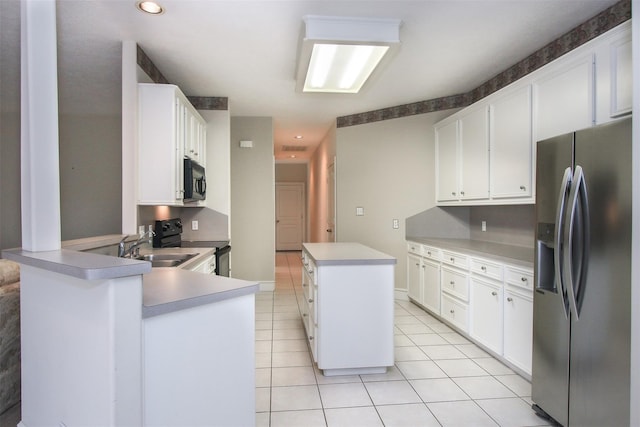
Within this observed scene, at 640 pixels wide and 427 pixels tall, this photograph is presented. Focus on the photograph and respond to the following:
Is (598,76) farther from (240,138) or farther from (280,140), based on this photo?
(280,140)

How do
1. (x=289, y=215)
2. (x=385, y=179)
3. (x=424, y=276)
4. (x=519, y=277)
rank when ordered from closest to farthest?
(x=519, y=277)
(x=424, y=276)
(x=385, y=179)
(x=289, y=215)

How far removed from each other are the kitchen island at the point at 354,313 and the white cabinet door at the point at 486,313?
882 millimetres

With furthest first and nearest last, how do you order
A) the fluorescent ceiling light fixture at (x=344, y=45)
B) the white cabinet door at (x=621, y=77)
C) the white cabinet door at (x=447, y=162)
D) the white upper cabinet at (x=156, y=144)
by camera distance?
the white cabinet door at (x=447, y=162) → the white upper cabinet at (x=156, y=144) → the fluorescent ceiling light fixture at (x=344, y=45) → the white cabinet door at (x=621, y=77)

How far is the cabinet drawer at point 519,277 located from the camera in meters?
2.42

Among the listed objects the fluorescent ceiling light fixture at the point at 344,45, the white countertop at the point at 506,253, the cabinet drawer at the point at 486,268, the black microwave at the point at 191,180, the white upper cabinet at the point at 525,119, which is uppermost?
the fluorescent ceiling light fixture at the point at 344,45

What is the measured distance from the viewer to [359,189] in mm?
4988

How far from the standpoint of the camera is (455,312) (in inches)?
135

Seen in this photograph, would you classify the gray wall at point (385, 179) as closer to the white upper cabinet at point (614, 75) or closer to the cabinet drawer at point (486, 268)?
the cabinet drawer at point (486, 268)

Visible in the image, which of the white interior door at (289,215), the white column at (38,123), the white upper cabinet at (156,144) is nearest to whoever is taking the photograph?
the white column at (38,123)

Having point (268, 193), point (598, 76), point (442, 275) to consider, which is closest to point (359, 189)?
point (268, 193)

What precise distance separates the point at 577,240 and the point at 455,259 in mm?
1690

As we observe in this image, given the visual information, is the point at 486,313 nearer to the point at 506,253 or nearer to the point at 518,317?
the point at 518,317

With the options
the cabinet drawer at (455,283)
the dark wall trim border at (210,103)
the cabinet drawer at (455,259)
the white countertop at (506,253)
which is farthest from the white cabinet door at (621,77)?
the dark wall trim border at (210,103)

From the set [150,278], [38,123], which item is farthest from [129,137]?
[150,278]
